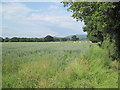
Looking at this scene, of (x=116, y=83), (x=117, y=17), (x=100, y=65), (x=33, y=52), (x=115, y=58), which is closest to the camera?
(x=116, y=83)

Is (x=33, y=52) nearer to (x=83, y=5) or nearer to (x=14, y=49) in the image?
(x=14, y=49)

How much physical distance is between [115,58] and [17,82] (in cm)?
509

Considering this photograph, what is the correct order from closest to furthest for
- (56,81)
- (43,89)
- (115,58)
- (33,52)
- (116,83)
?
1. (43,89)
2. (56,81)
3. (116,83)
4. (33,52)
5. (115,58)

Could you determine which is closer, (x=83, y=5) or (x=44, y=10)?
(x=44, y=10)

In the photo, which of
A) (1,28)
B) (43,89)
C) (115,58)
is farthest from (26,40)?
(115,58)

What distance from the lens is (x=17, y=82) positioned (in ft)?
11.7

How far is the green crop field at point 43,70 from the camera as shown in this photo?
3.70 meters

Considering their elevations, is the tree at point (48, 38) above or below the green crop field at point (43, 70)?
above

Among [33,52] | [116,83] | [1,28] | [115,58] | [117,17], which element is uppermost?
[117,17]

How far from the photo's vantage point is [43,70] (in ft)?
13.8

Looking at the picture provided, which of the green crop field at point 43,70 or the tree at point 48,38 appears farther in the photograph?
Answer: the tree at point 48,38

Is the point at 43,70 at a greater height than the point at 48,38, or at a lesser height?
lesser

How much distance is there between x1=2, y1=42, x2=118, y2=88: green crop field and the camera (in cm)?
370

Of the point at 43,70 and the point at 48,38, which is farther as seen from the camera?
the point at 48,38
